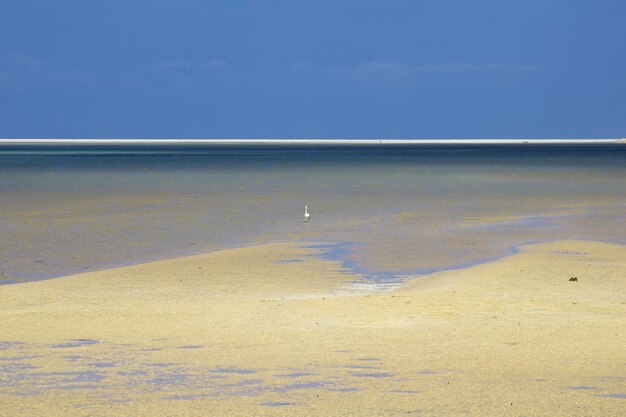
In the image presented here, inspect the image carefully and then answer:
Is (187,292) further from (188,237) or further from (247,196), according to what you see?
(247,196)

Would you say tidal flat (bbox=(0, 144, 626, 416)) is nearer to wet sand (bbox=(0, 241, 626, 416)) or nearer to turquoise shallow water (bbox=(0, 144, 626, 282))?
wet sand (bbox=(0, 241, 626, 416))

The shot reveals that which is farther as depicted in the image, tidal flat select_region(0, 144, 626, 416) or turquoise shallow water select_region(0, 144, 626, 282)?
turquoise shallow water select_region(0, 144, 626, 282)

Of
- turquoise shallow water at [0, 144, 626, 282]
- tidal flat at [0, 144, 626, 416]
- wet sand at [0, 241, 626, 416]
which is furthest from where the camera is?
turquoise shallow water at [0, 144, 626, 282]

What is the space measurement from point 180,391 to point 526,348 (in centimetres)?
352

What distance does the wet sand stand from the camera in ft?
26.0

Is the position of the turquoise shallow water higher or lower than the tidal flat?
lower

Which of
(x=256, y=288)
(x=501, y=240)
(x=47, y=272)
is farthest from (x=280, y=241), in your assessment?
(x=256, y=288)

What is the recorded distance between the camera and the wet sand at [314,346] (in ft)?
26.0

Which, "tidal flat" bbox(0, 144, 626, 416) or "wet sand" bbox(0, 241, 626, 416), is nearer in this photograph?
"wet sand" bbox(0, 241, 626, 416)

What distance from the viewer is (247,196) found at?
4291 cm

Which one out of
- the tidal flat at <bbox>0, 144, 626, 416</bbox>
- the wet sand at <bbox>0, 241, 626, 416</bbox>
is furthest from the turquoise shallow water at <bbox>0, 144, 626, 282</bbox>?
the wet sand at <bbox>0, 241, 626, 416</bbox>

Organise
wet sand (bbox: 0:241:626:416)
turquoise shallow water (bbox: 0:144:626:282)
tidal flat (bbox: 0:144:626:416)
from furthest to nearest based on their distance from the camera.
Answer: turquoise shallow water (bbox: 0:144:626:282) < tidal flat (bbox: 0:144:626:416) < wet sand (bbox: 0:241:626:416)

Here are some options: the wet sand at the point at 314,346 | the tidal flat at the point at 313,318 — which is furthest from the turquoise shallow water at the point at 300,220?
the wet sand at the point at 314,346

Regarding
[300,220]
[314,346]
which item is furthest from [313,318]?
[300,220]
